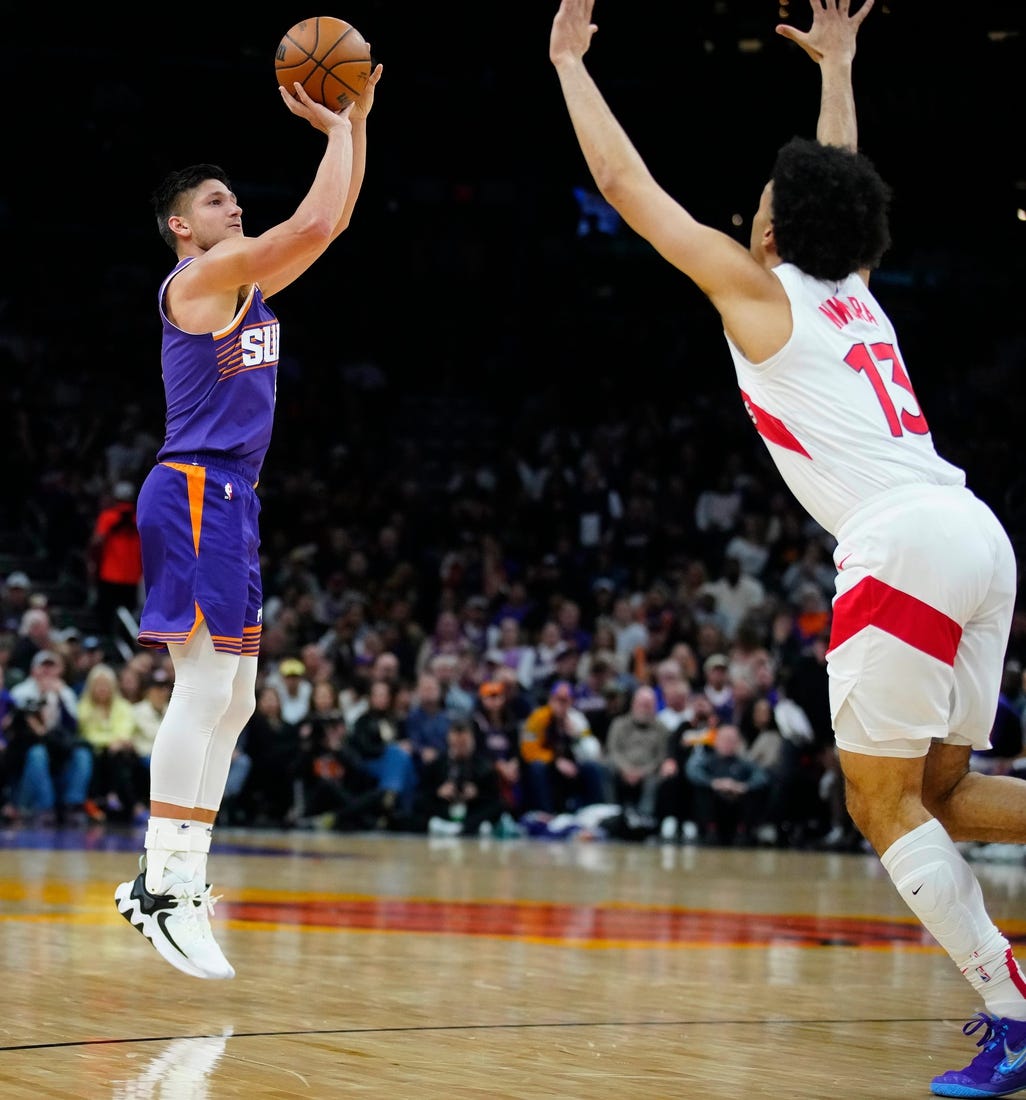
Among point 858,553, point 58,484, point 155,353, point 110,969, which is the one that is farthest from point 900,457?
point 155,353

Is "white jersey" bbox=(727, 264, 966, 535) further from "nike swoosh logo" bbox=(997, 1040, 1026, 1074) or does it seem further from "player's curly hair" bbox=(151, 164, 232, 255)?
"player's curly hair" bbox=(151, 164, 232, 255)

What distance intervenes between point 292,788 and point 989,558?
36.0 feet

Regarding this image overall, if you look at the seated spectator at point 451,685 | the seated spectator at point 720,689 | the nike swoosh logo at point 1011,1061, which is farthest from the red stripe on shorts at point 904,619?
the seated spectator at point 451,685

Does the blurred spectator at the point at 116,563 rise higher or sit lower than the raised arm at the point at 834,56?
lower

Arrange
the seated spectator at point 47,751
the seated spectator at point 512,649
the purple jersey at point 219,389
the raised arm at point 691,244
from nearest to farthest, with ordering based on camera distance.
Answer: the raised arm at point 691,244
the purple jersey at point 219,389
the seated spectator at point 47,751
the seated spectator at point 512,649

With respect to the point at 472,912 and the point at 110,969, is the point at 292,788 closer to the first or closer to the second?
the point at 472,912

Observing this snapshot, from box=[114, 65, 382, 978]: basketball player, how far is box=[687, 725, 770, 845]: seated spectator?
9133 mm

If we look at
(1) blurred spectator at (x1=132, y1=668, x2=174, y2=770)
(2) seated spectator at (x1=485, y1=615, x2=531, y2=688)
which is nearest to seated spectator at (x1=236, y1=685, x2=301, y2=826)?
(1) blurred spectator at (x1=132, y1=668, x2=174, y2=770)

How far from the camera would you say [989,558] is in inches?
158

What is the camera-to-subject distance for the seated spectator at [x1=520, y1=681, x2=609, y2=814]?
1466cm

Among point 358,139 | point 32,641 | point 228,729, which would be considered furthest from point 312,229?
point 32,641

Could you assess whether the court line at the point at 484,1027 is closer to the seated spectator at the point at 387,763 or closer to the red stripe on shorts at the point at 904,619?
the red stripe on shorts at the point at 904,619

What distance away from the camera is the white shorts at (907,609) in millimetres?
3953

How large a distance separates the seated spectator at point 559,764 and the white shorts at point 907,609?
420 inches
